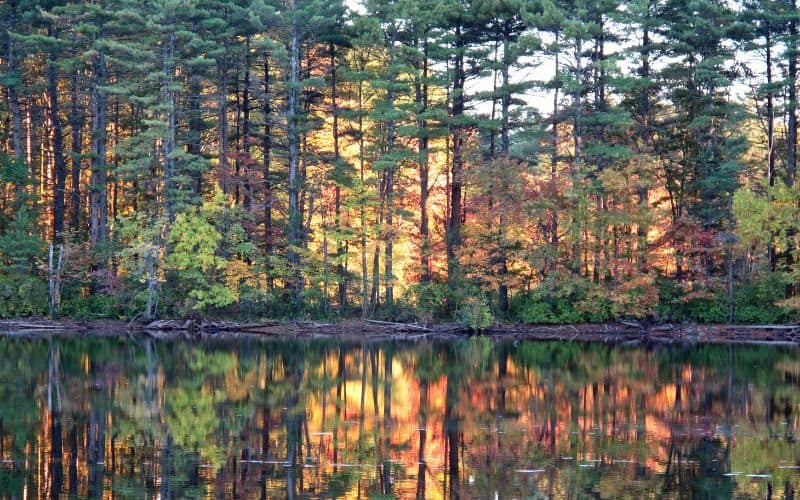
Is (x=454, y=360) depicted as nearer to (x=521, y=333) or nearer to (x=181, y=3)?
(x=521, y=333)

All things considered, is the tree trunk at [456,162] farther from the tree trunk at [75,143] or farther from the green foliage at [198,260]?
the tree trunk at [75,143]

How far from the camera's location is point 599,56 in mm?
45281

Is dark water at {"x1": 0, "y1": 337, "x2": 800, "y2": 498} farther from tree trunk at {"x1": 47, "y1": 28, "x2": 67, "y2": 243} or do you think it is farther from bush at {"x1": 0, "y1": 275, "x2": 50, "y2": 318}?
tree trunk at {"x1": 47, "y1": 28, "x2": 67, "y2": 243}

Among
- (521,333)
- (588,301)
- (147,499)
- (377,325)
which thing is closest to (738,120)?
(588,301)

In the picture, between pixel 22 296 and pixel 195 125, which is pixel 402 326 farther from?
pixel 22 296

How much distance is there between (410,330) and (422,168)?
829 cm

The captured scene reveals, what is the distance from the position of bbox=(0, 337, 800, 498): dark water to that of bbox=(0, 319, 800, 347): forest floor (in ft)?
32.6

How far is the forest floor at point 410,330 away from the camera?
40.3 metres

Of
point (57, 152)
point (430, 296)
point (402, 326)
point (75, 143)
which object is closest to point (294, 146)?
point (430, 296)

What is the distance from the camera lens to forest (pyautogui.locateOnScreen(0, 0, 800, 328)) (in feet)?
138

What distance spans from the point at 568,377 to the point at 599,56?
23.2 m

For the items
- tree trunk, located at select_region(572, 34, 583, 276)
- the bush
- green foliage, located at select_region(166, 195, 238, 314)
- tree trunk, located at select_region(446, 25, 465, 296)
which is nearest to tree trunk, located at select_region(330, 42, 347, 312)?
tree trunk, located at select_region(446, 25, 465, 296)

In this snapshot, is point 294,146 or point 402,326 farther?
point 294,146

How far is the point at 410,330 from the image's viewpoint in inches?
1676
